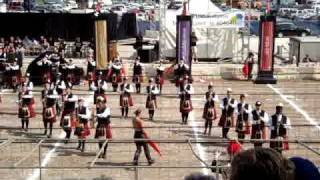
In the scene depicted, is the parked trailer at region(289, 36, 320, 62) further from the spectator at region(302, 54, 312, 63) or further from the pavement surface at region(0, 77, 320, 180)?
the pavement surface at region(0, 77, 320, 180)

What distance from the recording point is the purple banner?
85.4 feet

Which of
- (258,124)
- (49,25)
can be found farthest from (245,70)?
(49,25)

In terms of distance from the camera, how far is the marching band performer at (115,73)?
24406 mm

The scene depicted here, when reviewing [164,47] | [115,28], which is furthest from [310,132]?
[115,28]

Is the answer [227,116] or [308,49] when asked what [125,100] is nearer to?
[227,116]

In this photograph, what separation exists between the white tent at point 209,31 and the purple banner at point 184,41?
5919 mm

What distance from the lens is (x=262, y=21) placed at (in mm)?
25750

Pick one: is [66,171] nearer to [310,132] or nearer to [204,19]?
[310,132]

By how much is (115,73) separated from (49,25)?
17.8 meters

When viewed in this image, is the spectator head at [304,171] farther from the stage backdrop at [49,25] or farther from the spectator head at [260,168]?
the stage backdrop at [49,25]

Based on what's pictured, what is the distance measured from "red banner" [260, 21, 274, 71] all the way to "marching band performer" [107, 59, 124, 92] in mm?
5707

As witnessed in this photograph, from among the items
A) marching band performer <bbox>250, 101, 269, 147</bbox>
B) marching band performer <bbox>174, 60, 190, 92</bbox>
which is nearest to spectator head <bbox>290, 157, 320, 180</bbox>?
marching band performer <bbox>250, 101, 269, 147</bbox>

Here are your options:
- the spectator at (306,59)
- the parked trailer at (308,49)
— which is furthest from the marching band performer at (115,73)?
the parked trailer at (308,49)

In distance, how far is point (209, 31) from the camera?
107 feet
